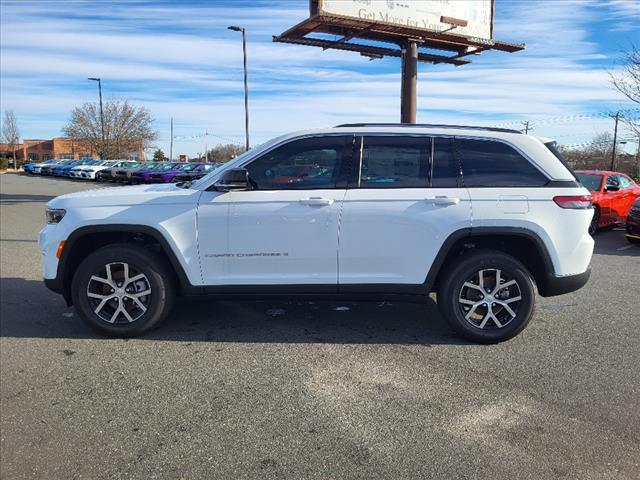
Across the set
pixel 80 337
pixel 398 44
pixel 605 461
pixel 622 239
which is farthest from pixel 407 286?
pixel 398 44

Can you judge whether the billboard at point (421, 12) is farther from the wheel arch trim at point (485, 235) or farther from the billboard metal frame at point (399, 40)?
the wheel arch trim at point (485, 235)

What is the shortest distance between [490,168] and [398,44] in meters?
12.1

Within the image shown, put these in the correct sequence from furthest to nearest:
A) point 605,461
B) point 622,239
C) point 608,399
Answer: point 622,239
point 608,399
point 605,461

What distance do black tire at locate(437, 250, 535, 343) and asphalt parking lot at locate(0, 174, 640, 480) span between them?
0.52 feet

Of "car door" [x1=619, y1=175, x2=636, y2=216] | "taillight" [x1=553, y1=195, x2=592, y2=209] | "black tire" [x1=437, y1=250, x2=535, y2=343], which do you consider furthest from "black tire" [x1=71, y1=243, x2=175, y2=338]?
"car door" [x1=619, y1=175, x2=636, y2=216]

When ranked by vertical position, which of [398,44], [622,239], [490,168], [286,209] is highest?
[398,44]

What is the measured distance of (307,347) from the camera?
434cm


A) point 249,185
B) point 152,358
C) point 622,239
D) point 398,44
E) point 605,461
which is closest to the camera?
point 605,461

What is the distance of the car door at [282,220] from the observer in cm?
431

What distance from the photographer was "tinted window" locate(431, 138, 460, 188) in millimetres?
4400

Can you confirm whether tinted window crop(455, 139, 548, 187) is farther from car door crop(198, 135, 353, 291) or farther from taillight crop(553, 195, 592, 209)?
car door crop(198, 135, 353, 291)

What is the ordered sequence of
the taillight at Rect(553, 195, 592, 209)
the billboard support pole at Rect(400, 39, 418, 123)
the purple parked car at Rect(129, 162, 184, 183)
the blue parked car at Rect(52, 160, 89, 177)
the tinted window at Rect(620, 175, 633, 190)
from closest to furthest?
the taillight at Rect(553, 195, 592, 209)
the tinted window at Rect(620, 175, 633, 190)
the billboard support pole at Rect(400, 39, 418, 123)
the purple parked car at Rect(129, 162, 184, 183)
the blue parked car at Rect(52, 160, 89, 177)

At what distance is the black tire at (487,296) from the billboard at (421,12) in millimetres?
10541

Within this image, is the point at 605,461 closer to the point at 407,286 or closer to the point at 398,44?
the point at 407,286
